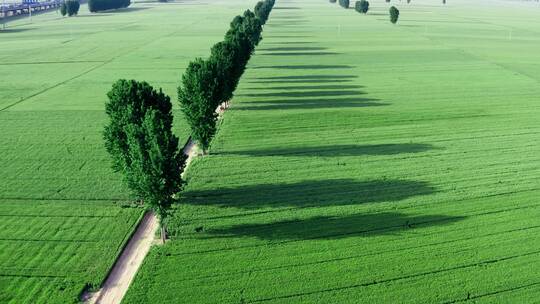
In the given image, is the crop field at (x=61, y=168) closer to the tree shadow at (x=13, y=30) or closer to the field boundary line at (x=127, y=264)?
the field boundary line at (x=127, y=264)

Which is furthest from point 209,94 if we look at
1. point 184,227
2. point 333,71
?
point 333,71

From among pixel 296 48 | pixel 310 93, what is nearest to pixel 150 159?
pixel 310 93

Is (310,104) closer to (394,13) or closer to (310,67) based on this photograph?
(310,67)

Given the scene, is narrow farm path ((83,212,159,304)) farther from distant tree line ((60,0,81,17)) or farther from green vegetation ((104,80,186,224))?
distant tree line ((60,0,81,17))

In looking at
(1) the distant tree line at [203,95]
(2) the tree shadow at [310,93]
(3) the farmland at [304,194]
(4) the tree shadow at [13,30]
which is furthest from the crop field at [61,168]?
(4) the tree shadow at [13,30]

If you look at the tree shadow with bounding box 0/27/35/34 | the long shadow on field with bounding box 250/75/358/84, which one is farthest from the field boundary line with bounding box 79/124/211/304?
the tree shadow with bounding box 0/27/35/34

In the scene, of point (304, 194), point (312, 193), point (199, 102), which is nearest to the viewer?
point (304, 194)

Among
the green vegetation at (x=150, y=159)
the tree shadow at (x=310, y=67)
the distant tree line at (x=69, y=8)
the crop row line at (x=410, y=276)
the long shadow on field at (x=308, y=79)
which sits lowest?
the crop row line at (x=410, y=276)
